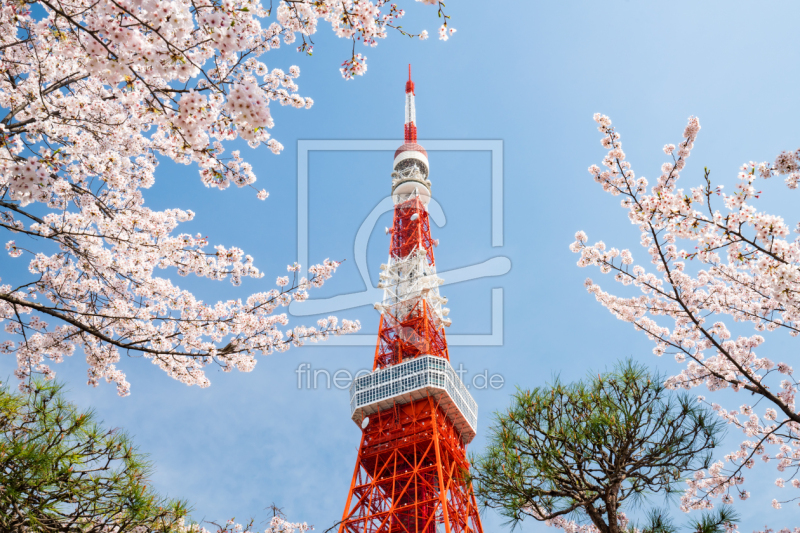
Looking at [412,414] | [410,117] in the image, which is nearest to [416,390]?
[412,414]

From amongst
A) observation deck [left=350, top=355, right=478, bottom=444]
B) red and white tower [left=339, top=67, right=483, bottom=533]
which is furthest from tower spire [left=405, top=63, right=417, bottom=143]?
observation deck [left=350, top=355, right=478, bottom=444]

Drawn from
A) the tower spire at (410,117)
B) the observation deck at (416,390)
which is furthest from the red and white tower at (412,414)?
the tower spire at (410,117)

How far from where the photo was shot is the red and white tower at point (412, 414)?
25.8 metres

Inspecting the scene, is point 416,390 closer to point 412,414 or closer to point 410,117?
point 412,414

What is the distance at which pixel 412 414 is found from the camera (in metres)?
29.2

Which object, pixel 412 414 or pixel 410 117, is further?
pixel 410 117

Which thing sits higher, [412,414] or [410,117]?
[410,117]

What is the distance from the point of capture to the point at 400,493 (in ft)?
86.6

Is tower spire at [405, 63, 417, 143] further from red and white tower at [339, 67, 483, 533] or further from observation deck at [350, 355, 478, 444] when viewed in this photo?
observation deck at [350, 355, 478, 444]

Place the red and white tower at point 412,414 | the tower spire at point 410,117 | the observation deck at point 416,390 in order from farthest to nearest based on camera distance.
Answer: the tower spire at point 410,117, the observation deck at point 416,390, the red and white tower at point 412,414

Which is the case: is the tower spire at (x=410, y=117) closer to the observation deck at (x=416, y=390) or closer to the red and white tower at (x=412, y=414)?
the red and white tower at (x=412, y=414)

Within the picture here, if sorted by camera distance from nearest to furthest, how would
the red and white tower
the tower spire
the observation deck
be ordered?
the red and white tower, the observation deck, the tower spire

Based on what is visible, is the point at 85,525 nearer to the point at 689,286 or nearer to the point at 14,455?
the point at 14,455

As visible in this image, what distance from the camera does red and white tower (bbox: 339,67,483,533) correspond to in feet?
84.6
